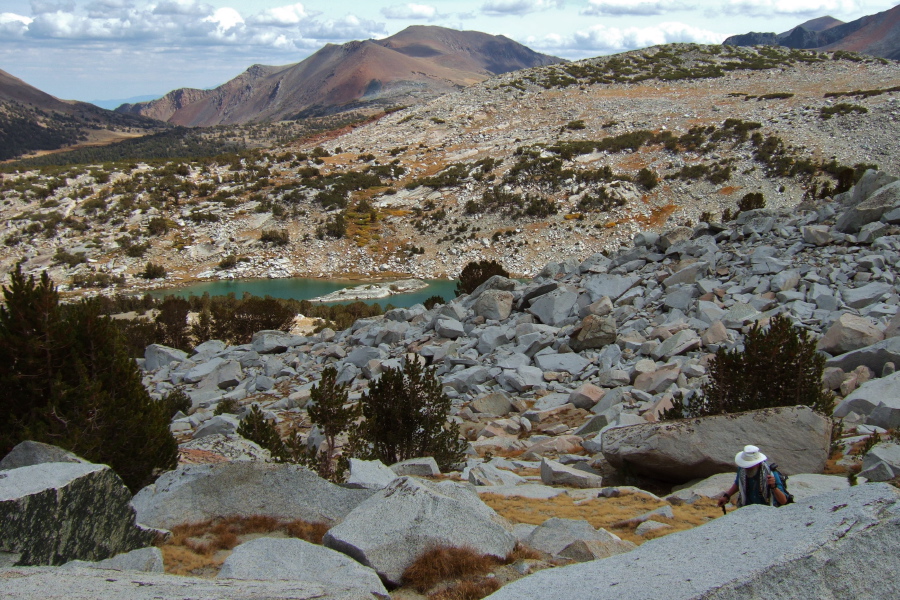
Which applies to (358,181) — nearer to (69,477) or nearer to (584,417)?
(584,417)

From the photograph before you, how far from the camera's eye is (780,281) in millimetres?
13305

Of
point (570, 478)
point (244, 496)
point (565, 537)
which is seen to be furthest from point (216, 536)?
point (570, 478)

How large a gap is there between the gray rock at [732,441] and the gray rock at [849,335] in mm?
4079

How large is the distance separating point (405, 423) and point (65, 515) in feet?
16.2

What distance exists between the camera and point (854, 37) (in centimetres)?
17388

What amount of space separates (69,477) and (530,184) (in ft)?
122

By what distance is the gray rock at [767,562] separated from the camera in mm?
2879

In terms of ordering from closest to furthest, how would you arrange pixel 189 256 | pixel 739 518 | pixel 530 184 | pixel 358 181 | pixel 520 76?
pixel 739 518 < pixel 189 256 < pixel 530 184 < pixel 358 181 < pixel 520 76

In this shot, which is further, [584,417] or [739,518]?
[584,417]

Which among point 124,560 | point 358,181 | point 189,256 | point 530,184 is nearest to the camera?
point 124,560

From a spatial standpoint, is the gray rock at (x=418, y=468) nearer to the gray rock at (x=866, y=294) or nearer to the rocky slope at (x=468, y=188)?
the gray rock at (x=866, y=294)

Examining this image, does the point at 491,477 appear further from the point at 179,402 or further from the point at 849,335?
the point at 179,402

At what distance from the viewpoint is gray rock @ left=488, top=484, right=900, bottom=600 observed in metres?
2.88

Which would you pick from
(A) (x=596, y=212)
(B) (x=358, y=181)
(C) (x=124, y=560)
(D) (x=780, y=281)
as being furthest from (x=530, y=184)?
(C) (x=124, y=560)
